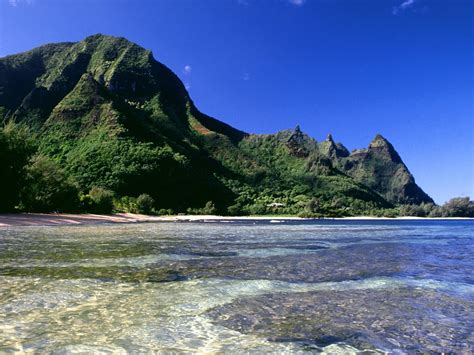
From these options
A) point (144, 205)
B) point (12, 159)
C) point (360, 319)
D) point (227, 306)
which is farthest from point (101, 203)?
point (360, 319)

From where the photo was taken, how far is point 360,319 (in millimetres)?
7031

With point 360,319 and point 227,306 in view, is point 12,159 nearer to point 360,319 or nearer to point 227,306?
point 227,306

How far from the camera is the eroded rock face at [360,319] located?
5844 mm

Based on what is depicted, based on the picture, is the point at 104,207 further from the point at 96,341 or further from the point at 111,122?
the point at 111,122

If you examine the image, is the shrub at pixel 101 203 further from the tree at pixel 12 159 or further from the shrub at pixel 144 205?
the shrub at pixel 144 205

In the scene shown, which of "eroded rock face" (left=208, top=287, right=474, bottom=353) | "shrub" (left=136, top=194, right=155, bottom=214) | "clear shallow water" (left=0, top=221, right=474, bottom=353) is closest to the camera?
"clear shallow water" (left=0, top=221, right=474, bottom=353)

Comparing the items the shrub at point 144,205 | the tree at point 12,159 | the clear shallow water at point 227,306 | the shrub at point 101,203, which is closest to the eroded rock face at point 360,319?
the clear shallow water at point 227,306

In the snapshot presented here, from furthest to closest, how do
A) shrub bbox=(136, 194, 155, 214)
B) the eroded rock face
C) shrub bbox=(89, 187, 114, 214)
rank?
shrub bbox=(136, 194, 155, 214)
shrub bbox=(89, 187, 114, 214)
the eroded rock face

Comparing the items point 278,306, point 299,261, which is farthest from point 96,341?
point 299,261

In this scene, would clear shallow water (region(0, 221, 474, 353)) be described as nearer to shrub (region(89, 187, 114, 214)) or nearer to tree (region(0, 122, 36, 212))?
tree (region(0, 122, 36, 212))

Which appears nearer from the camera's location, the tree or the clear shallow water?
the clear shallow water

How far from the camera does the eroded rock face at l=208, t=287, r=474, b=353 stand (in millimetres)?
5844

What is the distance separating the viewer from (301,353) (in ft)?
17.2

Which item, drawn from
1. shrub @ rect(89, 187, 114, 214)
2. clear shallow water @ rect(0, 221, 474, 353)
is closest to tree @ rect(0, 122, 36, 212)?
shrub @ rect(89, 187, 114, 214)
